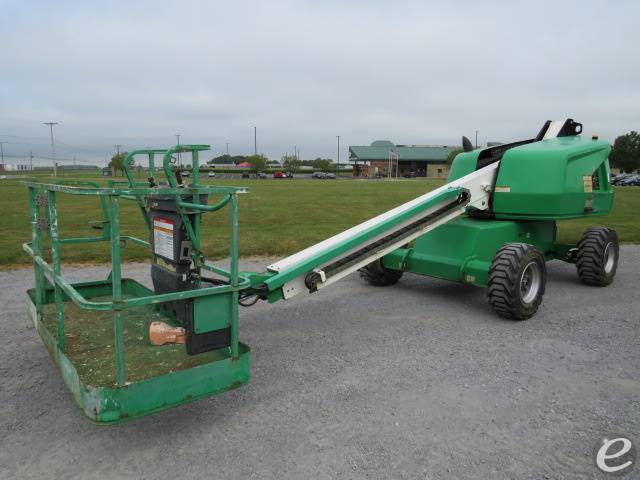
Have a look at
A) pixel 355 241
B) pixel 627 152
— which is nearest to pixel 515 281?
pixel 355 241

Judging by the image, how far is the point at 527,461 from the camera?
3.12 metres

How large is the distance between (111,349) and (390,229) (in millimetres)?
2932

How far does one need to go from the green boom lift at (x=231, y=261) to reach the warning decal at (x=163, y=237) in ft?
0.05

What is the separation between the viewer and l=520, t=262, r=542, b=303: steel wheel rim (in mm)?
5898

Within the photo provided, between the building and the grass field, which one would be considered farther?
the building

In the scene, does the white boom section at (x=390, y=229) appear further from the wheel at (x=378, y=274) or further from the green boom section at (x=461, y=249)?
the wheel at (x=378, y=274)

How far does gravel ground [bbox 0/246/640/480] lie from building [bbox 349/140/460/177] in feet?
263

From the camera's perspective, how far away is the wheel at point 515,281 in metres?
5.55

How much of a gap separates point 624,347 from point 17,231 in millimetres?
12484

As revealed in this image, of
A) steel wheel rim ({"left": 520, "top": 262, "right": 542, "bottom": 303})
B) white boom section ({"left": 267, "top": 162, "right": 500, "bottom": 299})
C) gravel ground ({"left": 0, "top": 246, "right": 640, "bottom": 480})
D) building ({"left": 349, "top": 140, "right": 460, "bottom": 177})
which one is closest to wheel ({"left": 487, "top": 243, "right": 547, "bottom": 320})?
steel wheel rim ({"left": 520, "top": 262, "right": 542, "bottom": 303})

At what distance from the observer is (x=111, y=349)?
3852mm

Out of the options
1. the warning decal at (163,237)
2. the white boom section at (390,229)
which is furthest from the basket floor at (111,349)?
the white boom section at (390,229)

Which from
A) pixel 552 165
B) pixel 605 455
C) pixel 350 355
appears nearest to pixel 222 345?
pixel 350 355

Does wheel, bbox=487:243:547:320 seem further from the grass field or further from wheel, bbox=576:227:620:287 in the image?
the grass field
